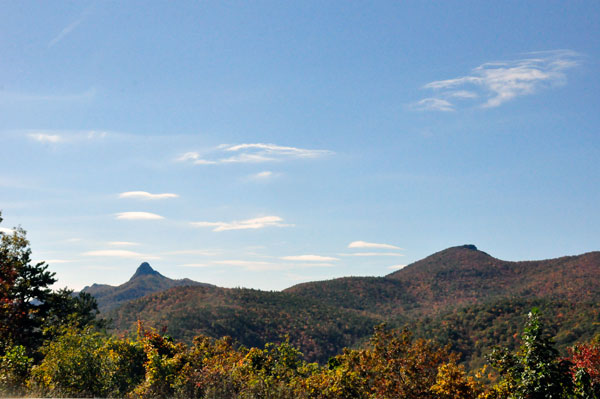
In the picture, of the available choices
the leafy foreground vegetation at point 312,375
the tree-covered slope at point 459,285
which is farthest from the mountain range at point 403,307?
the leafy foreground vegetation at point 312,375

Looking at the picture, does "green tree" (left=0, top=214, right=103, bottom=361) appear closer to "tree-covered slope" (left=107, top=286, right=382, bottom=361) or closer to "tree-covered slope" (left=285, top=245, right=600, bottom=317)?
"tree-covered slope" (left=107, top=286, right=382, bottom=361)

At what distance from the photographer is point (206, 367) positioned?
13.6 meters

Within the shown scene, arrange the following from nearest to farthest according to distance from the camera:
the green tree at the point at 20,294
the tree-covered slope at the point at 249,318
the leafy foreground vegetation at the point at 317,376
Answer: the leafy foreground vegetation at the point at 317,376 → the green tree at the point at 20,294 → the tree-covered slope at the point at 249,318

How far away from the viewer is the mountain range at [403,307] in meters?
77.1

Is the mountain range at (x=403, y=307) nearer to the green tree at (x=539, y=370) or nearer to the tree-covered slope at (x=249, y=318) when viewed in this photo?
the tree-covered slope at (x=249, y=318)

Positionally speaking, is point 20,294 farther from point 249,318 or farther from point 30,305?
point 249,318

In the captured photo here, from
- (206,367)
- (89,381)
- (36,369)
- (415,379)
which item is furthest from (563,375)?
(36,369)

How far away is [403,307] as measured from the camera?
5886 inches

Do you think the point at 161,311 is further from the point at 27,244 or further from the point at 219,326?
the point at 27,244

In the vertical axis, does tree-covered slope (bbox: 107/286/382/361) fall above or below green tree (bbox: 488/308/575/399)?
below

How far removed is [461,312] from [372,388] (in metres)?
85.0

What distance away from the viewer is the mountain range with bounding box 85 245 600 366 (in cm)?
7712

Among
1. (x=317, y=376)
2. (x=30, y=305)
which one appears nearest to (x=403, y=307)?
(x=30, y=305)

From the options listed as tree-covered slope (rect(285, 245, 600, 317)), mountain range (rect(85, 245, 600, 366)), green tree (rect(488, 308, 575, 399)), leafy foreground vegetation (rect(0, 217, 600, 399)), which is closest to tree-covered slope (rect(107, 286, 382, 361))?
mountain range (rect(85, 245, 600, 366))
